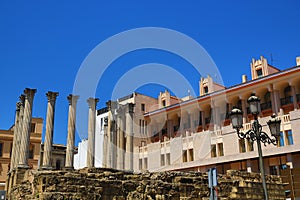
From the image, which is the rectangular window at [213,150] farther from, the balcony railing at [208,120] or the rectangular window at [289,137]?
the rectangular window at [289,137]

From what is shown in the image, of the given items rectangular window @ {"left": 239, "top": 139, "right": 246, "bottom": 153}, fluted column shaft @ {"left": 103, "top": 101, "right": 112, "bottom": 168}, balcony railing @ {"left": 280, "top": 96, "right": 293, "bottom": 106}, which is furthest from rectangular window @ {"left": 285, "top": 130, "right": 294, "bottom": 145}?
fluted column shaft @ {"left": 103, "top": 101, "right": 112, "bottom": 168}

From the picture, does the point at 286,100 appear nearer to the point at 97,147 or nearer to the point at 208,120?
the point at 208,120

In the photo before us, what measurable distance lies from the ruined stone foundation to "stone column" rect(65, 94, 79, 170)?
10.8 metres

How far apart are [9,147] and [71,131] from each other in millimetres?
18759

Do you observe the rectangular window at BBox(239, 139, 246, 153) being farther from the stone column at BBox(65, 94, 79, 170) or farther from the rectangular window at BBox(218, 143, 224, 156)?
the stone column at BBox(65, 94, 79, 170)

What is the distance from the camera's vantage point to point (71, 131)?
109ft

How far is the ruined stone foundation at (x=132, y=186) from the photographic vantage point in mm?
15477

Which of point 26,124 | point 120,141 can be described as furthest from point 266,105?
point 26,124

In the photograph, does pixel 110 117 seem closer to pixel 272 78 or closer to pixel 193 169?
pixel 193 169

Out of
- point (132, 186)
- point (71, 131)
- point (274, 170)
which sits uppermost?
point (71, 131)

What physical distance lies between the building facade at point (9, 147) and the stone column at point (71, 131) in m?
16.7

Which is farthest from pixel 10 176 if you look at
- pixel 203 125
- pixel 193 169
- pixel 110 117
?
pixel 203 125

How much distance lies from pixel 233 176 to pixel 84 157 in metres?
39.8

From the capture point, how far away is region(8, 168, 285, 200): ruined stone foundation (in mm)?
15477
